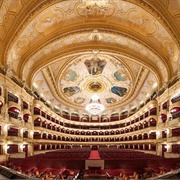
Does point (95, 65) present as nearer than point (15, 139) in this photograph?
No

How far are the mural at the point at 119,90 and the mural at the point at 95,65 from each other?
16.9 ft

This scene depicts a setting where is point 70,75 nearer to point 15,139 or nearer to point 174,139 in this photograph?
point 15,139

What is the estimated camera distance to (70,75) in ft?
86.0

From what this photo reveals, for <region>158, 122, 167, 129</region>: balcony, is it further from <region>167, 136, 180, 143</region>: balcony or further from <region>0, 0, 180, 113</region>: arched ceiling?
<region>0, 0, 180, 113</region>: arched ceiling

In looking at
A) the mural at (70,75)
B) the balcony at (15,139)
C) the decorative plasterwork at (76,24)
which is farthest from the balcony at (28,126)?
the mural at (70,75)

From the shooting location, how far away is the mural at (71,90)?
29.7 meters

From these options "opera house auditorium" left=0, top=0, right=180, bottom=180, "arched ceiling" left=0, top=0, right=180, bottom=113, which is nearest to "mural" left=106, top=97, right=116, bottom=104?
"opera house auditorium" left=0, top=0, right=180, bottom=180

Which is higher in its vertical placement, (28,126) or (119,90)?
(119,90)

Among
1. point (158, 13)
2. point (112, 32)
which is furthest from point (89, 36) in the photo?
point (158, 13)

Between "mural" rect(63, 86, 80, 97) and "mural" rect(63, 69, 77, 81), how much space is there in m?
2.86

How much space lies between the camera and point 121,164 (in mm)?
10609

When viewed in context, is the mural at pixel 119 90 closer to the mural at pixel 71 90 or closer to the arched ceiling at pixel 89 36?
the arched ceiling at pixel 89 36

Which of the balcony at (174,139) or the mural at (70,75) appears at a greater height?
the mural at (70,75)

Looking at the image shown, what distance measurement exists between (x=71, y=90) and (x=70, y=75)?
479cm
